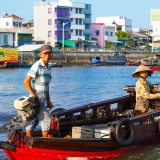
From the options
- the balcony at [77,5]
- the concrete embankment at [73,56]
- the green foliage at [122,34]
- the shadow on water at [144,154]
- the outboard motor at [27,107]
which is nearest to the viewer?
the outboard motor at [27,107]

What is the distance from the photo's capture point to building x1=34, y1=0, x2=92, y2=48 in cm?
7244

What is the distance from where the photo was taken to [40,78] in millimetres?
7668

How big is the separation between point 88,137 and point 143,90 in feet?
6.19

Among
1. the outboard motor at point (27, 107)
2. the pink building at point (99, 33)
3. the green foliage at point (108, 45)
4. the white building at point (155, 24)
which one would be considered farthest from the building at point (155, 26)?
the outboard motor at point (27, 107)

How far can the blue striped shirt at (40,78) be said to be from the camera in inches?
299

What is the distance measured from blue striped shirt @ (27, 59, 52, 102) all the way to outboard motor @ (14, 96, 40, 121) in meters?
0.18

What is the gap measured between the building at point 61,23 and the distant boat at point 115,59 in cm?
524

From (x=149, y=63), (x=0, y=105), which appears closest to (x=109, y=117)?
(x=0, y=105)

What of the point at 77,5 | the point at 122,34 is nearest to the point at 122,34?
the point at 122,34

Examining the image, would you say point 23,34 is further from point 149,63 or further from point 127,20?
point 127,20

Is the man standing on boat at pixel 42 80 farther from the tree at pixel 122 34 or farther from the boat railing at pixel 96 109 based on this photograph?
the tree at pixel 122 34

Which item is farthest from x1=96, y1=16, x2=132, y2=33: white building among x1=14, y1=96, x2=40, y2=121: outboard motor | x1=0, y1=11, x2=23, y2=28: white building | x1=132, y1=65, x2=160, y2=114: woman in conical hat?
x1=14, y1=96, x2=40, y2=121: outboard motor

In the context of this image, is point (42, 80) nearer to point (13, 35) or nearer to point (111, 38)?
point (13, 35)

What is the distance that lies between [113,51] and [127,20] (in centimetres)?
2810
